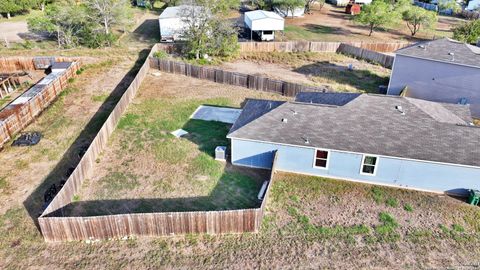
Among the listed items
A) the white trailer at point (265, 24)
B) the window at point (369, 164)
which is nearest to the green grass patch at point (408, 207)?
the window at point (369, 164)

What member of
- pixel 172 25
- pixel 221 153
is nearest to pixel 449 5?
pixel 172 25

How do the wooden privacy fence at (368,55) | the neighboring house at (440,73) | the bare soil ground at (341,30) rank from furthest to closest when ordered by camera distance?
the bare soil ground at (341,30), the wooden privacy fence at (368,55), the neighboring house at (440,73)

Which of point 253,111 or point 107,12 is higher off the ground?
point 107,12

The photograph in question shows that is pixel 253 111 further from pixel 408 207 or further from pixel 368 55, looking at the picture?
pixel 368 55

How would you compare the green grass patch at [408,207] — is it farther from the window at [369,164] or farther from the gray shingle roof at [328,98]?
the gray shingle roof at [328,98]

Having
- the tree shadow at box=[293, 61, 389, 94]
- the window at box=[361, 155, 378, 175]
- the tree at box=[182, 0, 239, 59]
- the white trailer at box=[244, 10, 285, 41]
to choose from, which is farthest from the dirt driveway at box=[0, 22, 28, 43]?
the window at box=[361, 155, 378, 175]

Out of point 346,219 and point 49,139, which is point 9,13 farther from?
point 346,219
